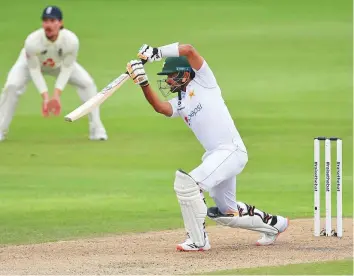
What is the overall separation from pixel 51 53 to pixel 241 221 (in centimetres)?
685

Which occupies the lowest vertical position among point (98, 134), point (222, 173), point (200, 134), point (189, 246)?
point (189, 246)

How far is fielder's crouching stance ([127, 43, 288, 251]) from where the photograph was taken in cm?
929

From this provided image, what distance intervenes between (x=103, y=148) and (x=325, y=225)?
6.33m

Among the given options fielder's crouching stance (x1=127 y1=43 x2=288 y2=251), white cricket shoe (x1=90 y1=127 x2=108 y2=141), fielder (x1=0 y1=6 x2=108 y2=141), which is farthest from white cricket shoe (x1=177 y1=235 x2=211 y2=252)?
white cricket shoe (x1=90 y1=127 x2=108 y2=141)

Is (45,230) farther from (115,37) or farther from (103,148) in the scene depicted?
(115,37)

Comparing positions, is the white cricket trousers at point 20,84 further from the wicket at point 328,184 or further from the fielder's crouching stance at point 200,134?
the fielder's crouching stance at point 200,134

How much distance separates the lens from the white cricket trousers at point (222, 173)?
9375 millimetres

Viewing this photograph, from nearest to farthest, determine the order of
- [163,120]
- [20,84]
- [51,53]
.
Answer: [51,53]
[20,84]
[163,120]

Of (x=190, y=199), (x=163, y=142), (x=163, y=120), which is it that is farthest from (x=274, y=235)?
(x=163, y=120)

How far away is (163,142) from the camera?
1719 cm

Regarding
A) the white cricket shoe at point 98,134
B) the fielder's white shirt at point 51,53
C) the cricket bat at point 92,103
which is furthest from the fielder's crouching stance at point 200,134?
the white cricket shoe at point 98,134

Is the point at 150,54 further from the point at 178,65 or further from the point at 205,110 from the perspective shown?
the point at 205,110

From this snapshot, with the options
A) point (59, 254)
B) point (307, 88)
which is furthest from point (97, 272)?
point (307, 88)

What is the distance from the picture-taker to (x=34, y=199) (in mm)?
12766
